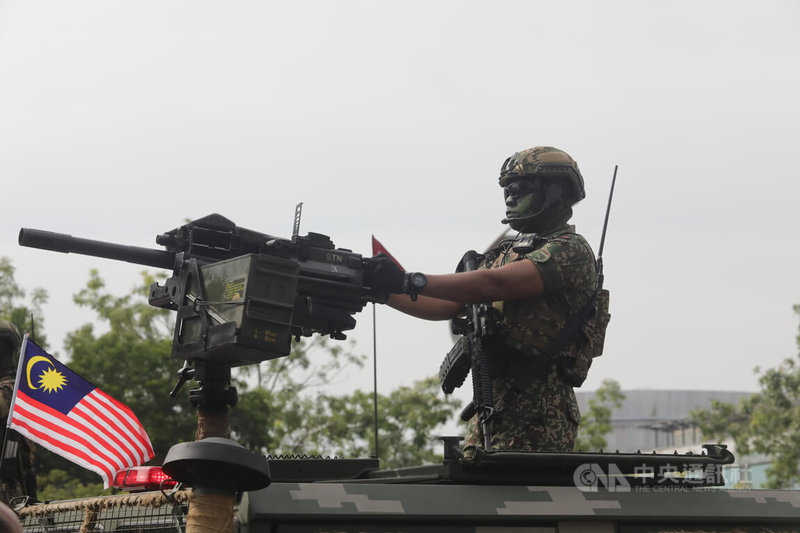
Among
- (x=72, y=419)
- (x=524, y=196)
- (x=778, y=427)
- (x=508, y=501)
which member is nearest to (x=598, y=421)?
(x=778, y=427)

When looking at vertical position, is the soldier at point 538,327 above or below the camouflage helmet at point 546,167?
below

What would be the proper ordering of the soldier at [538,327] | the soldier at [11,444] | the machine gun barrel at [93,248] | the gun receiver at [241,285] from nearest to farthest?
the gun receiver at [241,285], the machine gun barrel at [93,248], the soldier at [538,327], the soldier at [11,444]

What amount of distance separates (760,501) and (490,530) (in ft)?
4.04

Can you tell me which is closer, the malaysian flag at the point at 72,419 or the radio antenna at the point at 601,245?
the radio antenna at the point at 601,245

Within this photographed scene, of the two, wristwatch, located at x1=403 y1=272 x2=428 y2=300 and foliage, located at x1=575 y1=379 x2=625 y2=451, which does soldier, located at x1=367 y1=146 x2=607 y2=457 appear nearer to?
wristwatch, located at x1=403 y1=272 x2=428 y2=300

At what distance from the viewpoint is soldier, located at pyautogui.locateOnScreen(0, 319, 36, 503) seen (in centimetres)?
740

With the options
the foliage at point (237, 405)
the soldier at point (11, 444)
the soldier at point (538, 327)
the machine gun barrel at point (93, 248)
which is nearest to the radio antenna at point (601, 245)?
the soldier at point (538, 327)

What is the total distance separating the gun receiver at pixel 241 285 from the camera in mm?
4117

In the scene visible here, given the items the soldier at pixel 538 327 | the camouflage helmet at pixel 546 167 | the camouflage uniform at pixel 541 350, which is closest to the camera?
the soldier at pixel 538 327

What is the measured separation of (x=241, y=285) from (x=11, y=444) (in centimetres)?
408

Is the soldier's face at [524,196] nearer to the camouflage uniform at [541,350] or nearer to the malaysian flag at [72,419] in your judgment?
the camouflage uniform at [541,350]

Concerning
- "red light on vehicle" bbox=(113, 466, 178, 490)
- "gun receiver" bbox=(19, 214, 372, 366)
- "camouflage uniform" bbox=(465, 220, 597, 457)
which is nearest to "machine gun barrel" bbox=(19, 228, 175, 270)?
"gun receiver" bbox=(19, 214, 372, 366)

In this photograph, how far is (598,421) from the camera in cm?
3288

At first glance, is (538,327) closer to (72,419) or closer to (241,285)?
(241,285)
